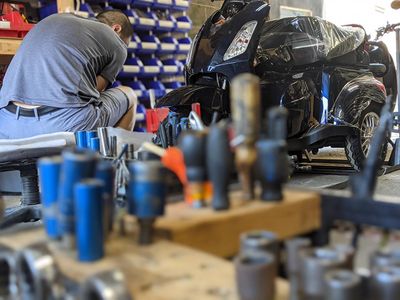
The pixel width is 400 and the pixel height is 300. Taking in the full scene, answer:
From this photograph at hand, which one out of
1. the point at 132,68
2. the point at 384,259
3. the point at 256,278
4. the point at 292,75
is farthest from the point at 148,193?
the point at 132,68

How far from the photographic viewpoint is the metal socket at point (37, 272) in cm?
57

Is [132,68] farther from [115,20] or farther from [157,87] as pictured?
[115,20]

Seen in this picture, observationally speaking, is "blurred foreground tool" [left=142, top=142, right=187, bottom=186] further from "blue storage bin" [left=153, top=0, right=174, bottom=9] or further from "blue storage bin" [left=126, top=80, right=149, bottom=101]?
"blue storage bin" [left=153, top=0, right=174, bottom=9]

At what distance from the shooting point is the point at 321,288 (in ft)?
1.76

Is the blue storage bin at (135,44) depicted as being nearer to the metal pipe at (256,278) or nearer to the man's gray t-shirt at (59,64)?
the man's gray t-shirt at (59,64)

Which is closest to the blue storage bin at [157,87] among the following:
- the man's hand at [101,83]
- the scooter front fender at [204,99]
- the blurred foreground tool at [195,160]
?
the man's hand at [101,83]

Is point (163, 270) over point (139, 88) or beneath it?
beneath

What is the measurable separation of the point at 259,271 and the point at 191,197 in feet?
A: 0.77

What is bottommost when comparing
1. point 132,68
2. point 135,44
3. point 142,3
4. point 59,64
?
point 59,64

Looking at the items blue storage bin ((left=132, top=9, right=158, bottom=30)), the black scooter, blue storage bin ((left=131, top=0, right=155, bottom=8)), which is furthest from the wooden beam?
blue storage bin ((left=131, top=0, right=155, bottom=8))

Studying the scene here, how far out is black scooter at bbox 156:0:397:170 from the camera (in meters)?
3.11

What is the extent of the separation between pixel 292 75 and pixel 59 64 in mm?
1455

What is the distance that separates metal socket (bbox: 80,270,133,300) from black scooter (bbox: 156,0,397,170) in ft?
8.24

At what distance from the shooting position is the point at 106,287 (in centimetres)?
50
